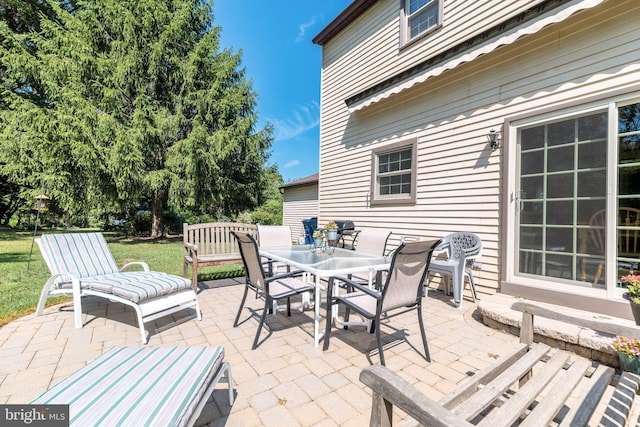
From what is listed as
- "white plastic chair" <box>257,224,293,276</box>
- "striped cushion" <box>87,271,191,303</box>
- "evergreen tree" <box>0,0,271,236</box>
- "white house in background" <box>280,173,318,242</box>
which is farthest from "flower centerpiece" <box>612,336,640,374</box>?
"evergreen tree" <box>0,0,271,236</box>

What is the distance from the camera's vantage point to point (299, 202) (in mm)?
14312

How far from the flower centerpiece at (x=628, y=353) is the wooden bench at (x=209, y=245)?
14.5ft

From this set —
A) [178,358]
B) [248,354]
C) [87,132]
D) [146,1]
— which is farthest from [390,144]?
[146,1]

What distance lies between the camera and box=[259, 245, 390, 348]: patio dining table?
105 inches

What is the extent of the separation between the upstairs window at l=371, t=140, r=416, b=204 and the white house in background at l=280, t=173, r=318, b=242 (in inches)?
253

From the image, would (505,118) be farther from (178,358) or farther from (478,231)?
(178,358)

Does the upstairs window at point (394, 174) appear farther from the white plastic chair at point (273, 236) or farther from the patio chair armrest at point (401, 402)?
the patio chair armrest at point (401, 402)

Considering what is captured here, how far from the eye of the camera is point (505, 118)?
4.04 m

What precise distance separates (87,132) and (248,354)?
11133 mm

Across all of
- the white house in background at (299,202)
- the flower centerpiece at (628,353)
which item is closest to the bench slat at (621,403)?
the flower centerpiece at (628,353)

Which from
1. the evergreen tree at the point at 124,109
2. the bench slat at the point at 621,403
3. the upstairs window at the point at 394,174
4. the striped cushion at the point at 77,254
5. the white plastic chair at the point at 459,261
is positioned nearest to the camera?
the bench slat at the point at 621,403

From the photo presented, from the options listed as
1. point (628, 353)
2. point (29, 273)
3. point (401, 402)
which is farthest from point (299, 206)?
point (401, 402)

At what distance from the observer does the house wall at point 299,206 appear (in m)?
13.2

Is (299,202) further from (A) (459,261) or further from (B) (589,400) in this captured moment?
(B) (589,400)
